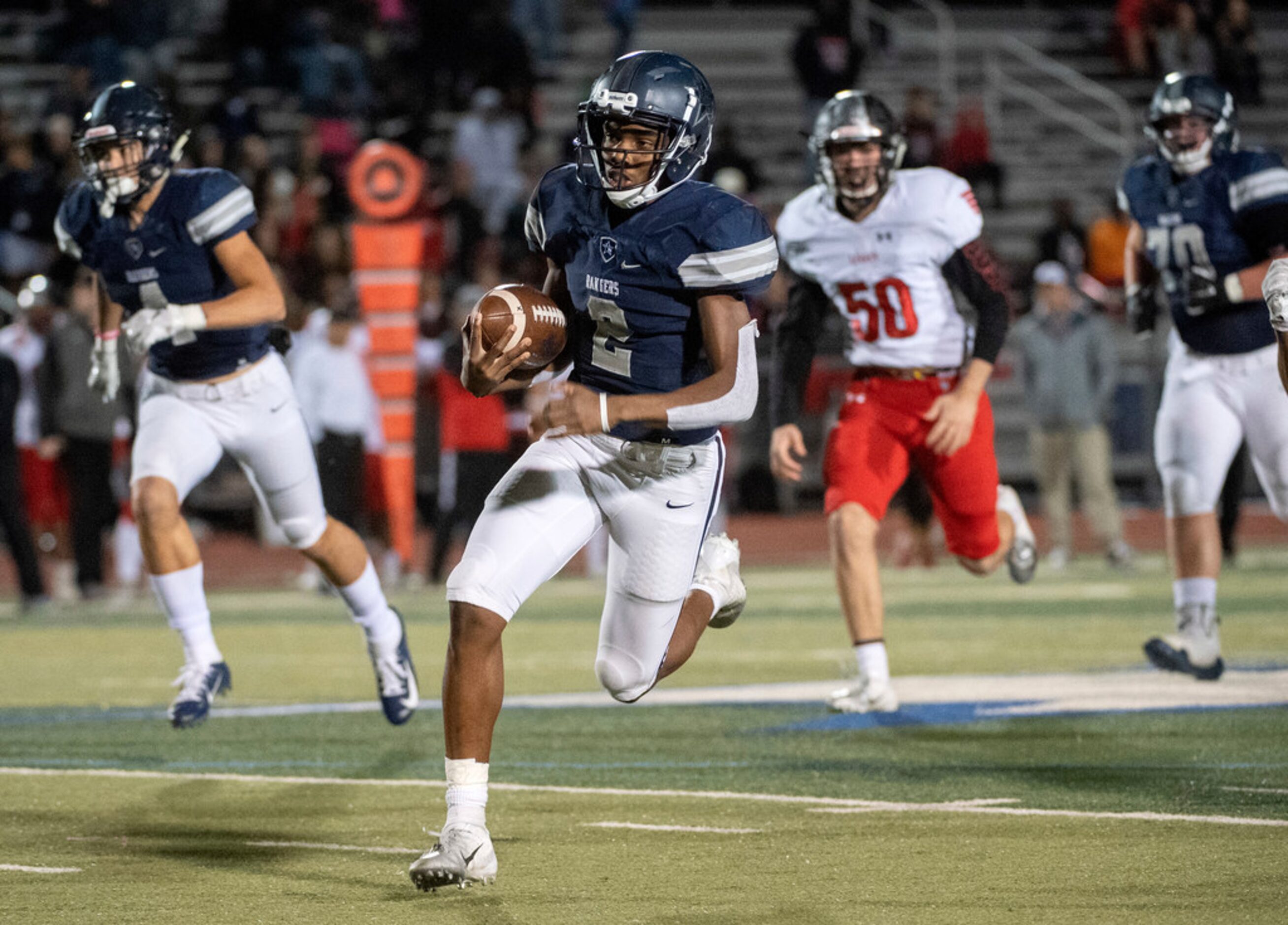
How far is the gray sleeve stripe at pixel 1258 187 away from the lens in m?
7.00

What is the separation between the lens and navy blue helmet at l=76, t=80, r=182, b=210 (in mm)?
6383

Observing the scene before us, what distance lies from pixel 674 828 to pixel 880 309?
2.58 m

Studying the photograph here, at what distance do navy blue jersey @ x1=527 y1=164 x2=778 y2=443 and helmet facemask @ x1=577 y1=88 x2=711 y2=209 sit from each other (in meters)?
0.06

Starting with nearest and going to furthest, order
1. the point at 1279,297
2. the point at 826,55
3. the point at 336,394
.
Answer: the point at 1279,297 → the point at 336,394 → the point at 826,55

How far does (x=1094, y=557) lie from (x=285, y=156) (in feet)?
27.0

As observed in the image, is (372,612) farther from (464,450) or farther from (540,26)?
(540,26)

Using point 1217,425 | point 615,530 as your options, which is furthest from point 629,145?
point 1217,425

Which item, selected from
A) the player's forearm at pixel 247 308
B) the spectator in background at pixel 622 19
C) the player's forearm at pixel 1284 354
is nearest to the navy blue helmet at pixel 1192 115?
the player's forearm at pixel 1284 354

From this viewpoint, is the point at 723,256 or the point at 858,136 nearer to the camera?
the point at 723,256

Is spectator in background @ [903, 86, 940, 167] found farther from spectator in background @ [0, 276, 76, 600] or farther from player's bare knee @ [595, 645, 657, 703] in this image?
player's bare knee @ [595, 645, 657, 703]

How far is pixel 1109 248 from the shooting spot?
1689 cm

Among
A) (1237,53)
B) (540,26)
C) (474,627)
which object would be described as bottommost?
(1237,53)

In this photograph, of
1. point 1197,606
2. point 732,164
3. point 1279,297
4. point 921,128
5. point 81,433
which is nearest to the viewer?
point 1279,297

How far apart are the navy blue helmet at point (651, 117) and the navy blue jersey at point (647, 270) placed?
6 cm
